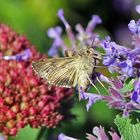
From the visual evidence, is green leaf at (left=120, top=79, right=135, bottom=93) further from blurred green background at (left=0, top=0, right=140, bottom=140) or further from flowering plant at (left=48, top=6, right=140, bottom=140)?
blurred green background at (left=0, top=0, right=140, bottom=140)

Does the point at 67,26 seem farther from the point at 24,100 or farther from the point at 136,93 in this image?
the point at 136,93

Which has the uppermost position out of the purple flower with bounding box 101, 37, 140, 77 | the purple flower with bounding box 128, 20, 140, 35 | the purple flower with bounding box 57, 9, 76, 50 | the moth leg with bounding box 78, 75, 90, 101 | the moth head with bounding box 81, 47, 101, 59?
the purple flower with bounding box 57, 9, 76, 50

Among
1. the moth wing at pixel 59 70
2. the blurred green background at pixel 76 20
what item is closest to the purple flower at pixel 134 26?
the moth wing at pixel 59 70

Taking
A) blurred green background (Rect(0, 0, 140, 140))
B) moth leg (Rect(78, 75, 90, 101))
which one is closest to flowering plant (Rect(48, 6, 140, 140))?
moth leg (Rect(78, 75, 90, 101))

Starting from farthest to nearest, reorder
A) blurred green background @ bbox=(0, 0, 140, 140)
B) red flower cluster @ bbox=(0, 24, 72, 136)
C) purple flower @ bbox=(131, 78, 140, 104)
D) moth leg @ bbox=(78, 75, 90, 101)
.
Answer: blurred green background @ bbox=(0, 0, 140, 140), red flower cluster @ bbox=(0, 24, 72, 136), moth leg @ bbox=(78, 75, 90, 101), purple flower @ bbox=(131, 78, 140, 104)

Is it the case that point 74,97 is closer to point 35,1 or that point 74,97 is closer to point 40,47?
point 40,47

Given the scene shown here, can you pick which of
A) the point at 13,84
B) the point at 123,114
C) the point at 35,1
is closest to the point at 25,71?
the point at 13,84

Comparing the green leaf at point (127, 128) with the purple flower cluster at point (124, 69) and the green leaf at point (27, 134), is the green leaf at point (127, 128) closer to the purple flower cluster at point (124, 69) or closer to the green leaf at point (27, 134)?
the purple flower cluster at point (124, 69)
